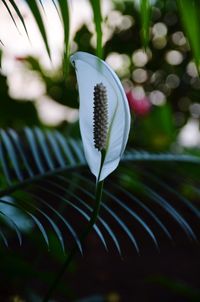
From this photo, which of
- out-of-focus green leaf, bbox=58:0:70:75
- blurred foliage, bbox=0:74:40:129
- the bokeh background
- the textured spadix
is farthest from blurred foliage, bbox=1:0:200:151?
out-of-focus green leaf, bbox=58:0:70:75

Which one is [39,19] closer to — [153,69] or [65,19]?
[65,19]

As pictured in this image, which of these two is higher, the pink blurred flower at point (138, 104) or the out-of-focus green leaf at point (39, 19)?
the out-of-focus green leaf at point (39, 19)

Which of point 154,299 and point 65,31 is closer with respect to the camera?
point 65,31

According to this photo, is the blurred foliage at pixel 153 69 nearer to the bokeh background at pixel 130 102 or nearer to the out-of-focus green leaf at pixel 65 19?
the bokeh background at pixel 130 102

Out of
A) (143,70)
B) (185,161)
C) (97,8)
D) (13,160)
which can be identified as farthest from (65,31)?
(143,70)

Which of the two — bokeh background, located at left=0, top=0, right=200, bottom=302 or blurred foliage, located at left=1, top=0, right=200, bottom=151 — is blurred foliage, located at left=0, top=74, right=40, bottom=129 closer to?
bokeh background, located at left=0, top=0, right=200, bottom=302

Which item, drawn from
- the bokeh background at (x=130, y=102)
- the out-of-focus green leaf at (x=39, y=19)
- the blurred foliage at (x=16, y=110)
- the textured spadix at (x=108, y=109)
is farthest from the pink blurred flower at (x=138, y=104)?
the out-of-focus green leaf at (x=39, y=19)

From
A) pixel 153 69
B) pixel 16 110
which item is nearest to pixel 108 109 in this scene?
pixel 16 110

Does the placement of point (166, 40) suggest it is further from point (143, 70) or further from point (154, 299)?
point (154, 299)
